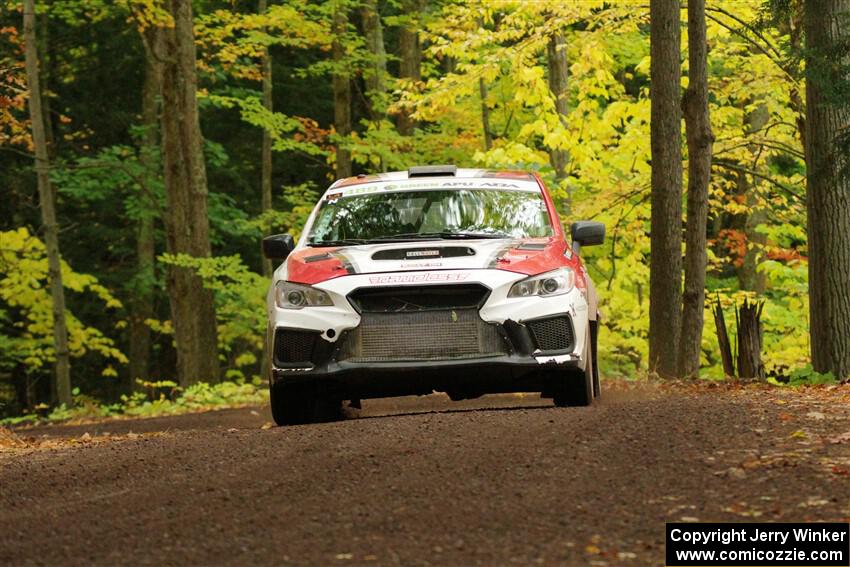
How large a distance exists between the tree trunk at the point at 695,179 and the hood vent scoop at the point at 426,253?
823 centimetres

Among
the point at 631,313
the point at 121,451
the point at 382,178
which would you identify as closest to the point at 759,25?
the point at 382,178

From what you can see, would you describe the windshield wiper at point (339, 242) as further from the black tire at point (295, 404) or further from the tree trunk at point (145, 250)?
the tree trunk at point (145, 250)

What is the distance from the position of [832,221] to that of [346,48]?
629 inches

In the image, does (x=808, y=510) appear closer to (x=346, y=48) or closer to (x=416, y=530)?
(x=416, y=530)

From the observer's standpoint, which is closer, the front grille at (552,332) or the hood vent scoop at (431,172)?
the front grille at (552,332)

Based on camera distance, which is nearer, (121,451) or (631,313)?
(121,451)

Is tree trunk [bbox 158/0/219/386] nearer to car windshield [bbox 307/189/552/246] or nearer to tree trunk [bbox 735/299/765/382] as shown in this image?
tree trunk [bbox 735/299/765/382]

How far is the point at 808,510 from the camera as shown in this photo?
5562 millimetres

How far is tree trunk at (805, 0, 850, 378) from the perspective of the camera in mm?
13227

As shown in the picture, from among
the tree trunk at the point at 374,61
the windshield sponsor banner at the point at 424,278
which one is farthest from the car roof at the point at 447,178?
the tree trunk at the point at 374,61

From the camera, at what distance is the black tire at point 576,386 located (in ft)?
30.8

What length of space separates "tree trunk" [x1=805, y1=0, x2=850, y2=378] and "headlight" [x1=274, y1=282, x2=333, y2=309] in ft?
20.9

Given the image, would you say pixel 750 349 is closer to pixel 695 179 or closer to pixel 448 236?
pixel 695 179

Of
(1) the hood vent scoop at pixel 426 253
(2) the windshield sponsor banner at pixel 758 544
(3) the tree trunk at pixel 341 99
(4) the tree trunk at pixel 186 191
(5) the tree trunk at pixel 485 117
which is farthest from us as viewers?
(5) the tree trunk at pixel 485 117
